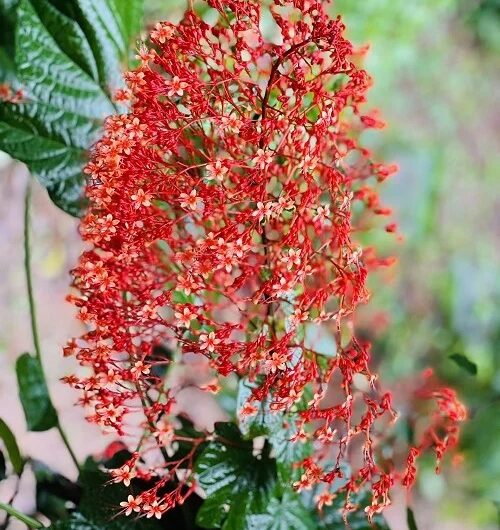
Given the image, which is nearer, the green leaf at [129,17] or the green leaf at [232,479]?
the green leaf at [232,479]

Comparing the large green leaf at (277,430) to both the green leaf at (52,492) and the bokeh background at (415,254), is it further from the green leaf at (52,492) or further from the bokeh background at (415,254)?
the bokeh background at (415,254)

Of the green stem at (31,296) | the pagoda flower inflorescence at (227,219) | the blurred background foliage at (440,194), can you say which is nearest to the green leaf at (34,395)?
the green stem at (31,296)

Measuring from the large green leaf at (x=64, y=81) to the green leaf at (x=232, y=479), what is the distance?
20 centimetres

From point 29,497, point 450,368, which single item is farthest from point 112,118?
point 29,497

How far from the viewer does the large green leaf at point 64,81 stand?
0.56 metres

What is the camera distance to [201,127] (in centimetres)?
A: 45

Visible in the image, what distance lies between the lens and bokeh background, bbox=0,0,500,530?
1416 millimetres

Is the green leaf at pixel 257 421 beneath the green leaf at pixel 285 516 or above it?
above

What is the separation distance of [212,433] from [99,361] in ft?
0.34

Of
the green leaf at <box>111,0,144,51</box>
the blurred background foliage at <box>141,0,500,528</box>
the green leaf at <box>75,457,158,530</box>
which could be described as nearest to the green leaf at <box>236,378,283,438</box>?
the green leaf at <box>75,457,158,530</box>

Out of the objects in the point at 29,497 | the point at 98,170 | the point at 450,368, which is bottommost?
the point at 29,497

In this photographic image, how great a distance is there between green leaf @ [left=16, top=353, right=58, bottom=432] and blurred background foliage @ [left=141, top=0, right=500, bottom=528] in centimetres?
68

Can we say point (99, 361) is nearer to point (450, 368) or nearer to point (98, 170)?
point (98, 170)

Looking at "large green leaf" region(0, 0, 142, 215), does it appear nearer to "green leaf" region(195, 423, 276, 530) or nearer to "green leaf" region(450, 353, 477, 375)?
"green leaf" region(195, 423, 276, 530)
